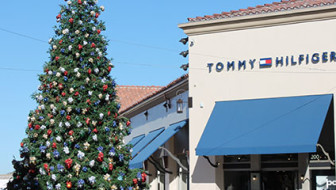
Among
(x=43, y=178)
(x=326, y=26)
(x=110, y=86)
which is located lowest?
(x=43, y=178)

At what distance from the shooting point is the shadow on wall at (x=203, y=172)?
22.0 metres

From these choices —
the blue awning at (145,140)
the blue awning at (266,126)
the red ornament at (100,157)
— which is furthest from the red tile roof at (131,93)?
the red ornament at (100,157)

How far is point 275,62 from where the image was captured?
68.7 feet

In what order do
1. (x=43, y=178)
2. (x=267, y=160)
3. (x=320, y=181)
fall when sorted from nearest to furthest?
(x=43, y=178), (x=320, y=181), (x=267, y=160)

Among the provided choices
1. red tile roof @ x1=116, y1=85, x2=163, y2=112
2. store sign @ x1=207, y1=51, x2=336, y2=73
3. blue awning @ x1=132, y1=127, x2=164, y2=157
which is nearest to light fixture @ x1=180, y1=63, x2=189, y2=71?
store sign @ x1=207, y1=51, x2=336, y2=73

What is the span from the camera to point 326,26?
2012 cm

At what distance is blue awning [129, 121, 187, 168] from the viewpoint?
25291 mm

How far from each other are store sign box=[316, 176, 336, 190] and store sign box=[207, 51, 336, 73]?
3.67 metres

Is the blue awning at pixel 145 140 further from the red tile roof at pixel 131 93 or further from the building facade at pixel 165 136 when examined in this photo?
the red tile roof at pixel 131 93

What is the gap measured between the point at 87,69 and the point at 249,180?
23.7 ft

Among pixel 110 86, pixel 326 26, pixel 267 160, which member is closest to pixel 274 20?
pixel 326 26

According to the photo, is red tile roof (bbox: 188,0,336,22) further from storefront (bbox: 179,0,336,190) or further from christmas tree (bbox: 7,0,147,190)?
christmas tree (bbox: 7,0,147,190)

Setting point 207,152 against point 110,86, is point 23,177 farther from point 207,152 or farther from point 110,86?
point 207,152

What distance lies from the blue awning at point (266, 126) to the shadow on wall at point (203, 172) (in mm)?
1666
